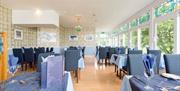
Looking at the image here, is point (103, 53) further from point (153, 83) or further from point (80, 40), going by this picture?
point (80, 40)

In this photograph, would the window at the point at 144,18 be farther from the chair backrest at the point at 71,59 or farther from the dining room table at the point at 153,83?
the dining room table at the point at 153,83

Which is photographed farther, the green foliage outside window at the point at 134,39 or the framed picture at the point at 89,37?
the framed picture at the point at 89,37

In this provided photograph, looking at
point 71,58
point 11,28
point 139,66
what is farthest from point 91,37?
point 139,66

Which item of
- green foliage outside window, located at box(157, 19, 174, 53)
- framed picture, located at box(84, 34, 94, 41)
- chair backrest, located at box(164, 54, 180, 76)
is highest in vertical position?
framed picture, located at box(84, 34, 94, 41)

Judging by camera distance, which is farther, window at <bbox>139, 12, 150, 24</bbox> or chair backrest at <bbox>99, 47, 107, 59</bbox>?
chair backrest at <bbox>99, 47, 107, 59</bbox>

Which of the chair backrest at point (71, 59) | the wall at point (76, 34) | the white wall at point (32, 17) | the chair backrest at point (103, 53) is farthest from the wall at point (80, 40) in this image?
the chair backrest at point (71, 59)

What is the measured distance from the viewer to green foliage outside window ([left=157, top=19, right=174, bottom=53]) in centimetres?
557

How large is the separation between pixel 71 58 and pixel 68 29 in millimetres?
11638

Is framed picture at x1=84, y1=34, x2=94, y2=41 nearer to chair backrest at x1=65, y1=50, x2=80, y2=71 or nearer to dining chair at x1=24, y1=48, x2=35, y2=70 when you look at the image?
dining chair at x1=24, y1=48, x2=35, y2=70

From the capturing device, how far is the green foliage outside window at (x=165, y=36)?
5574mm

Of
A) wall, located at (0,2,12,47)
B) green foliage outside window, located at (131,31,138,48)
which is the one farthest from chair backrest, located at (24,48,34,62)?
green foliage outside window, located at (131,31,138,48)

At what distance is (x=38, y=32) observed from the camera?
35.3 ft

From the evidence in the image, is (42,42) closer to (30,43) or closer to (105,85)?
(30,43)

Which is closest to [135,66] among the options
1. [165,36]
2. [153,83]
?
[153,83]
